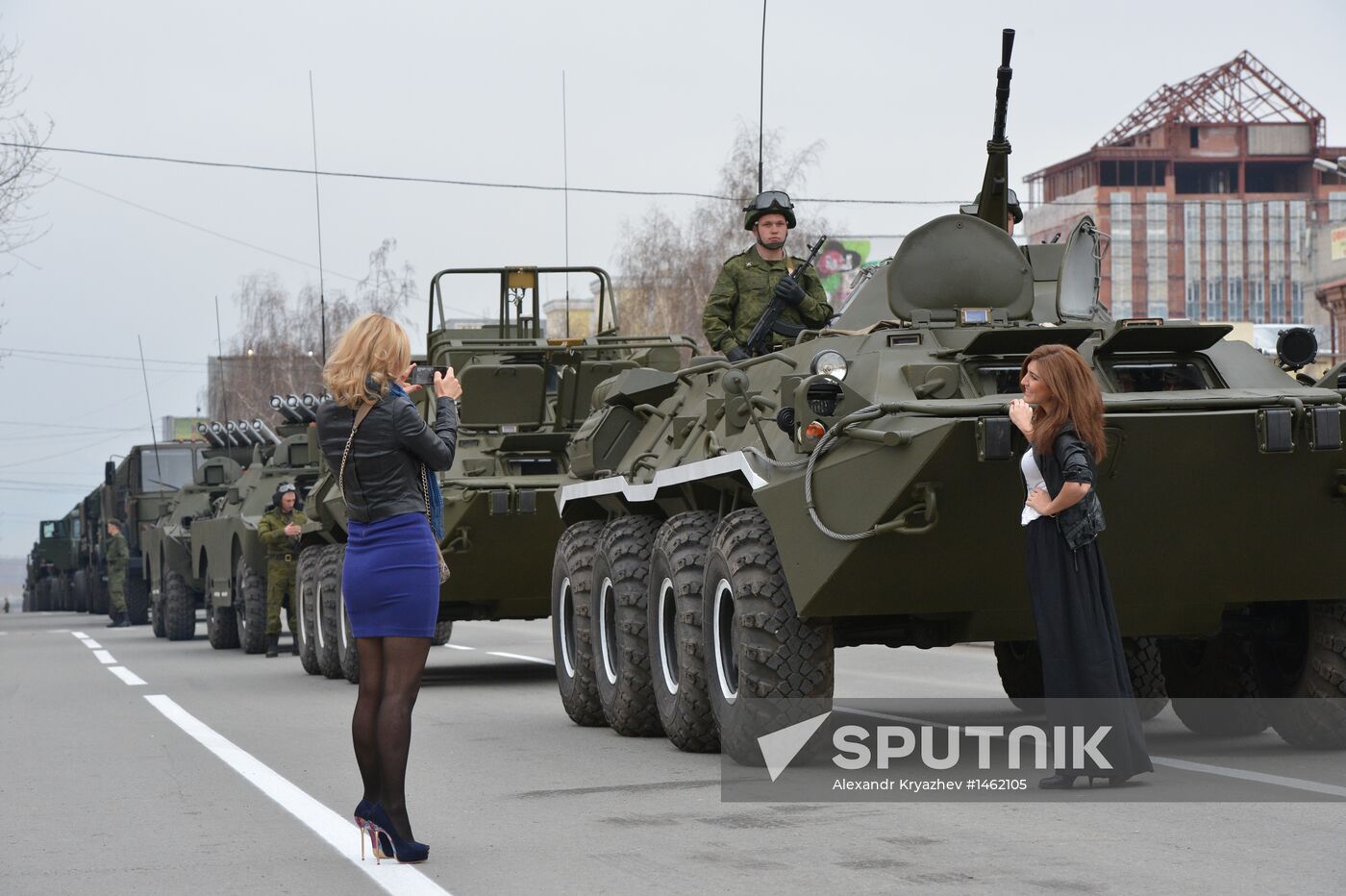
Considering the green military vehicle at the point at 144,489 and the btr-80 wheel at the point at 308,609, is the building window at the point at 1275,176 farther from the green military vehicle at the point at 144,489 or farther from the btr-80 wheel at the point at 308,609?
the btr-80 wheel at the point at 308,609

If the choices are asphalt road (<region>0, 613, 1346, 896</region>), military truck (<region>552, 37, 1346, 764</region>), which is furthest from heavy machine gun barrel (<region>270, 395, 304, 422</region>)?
military truck (<region>552, 37, 1346, 764</region>)

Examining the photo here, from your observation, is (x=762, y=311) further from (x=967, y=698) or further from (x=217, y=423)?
(x=217, y=423)

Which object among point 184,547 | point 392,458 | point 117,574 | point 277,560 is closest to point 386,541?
point 392,458

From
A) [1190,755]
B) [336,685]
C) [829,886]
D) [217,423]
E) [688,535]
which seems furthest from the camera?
[217,423]

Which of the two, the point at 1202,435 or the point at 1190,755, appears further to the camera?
the point at 1190,755

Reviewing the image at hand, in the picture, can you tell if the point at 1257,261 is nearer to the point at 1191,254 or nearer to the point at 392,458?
the point at 1191,254

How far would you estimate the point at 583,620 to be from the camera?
12281 millimetres

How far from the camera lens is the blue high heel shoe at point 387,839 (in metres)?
7.13

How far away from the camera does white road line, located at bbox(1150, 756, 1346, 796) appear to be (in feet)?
27.8

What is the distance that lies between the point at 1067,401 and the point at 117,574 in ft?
97.9

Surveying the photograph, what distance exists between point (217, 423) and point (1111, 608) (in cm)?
2368

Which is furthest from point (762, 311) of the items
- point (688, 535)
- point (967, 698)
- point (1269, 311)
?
point (1269, 311)

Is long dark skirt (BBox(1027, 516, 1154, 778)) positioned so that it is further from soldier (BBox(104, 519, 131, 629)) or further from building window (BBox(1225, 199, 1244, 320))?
building window (BBox(1225, 199, 1244, 320))

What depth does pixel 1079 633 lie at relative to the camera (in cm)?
832
